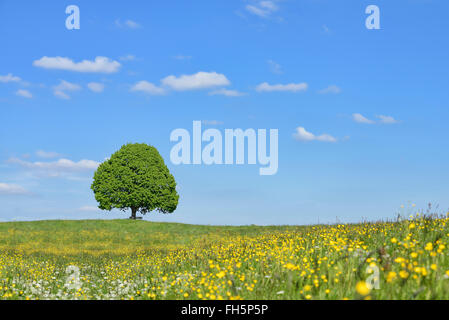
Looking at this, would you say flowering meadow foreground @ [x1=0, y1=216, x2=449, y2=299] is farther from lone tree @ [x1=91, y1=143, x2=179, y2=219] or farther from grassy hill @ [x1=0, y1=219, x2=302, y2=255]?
lone tree @ [x1=91, y1=143, x2=179, y2=219]

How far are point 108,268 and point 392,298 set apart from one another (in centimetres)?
1361

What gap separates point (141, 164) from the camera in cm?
4222

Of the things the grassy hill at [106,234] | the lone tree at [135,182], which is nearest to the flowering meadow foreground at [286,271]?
the grassy hill at [106,234]

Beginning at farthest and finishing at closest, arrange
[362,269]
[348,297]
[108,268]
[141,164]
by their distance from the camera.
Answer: [141,164], [108,268], [362,269], [348,297]

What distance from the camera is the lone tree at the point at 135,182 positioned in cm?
4175

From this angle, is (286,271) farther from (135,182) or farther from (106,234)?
(135,182)

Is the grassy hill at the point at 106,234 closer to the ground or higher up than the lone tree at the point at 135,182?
closer to the ground

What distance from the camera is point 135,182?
42219mm

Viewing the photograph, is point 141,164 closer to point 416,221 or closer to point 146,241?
point 146,241

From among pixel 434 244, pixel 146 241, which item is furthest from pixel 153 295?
pixel 146 241

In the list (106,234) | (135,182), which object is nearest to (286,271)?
(106,234)

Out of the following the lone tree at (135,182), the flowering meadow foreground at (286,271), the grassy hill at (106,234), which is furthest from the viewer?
the lone tree at (135,182)

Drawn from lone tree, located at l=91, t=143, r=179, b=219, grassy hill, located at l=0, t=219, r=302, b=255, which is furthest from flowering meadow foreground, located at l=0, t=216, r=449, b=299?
lone tree, located at l=91, t=143, r=179, b=219

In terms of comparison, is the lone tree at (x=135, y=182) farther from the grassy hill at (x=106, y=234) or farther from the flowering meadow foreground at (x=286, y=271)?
the flowering meadow foreground at (x=286, y=271)
